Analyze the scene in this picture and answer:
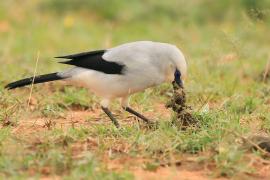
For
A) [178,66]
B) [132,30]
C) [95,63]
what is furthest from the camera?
[132,30]

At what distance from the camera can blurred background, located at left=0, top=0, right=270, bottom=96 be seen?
7828 mm

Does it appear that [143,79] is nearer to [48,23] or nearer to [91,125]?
[91,125]

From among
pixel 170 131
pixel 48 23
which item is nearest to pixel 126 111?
pixel 170 131

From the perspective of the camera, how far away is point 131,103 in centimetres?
628

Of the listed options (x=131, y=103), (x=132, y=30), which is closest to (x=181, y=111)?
(x=131, y=103)

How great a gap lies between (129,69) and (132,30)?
5936 mm

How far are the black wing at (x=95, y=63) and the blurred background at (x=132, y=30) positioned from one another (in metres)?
1.90

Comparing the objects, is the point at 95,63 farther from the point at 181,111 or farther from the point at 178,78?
the point at 181,111

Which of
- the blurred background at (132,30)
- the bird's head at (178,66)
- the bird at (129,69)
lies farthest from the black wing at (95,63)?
the blurred background at (132,30)

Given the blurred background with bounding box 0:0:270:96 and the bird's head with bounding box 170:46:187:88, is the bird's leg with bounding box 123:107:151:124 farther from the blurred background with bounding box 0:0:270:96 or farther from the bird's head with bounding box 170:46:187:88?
the blurred background with bounding box 0:0:270:96

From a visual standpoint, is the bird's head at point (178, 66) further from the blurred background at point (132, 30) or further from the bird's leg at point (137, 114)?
the blurred background at point (132, 30)

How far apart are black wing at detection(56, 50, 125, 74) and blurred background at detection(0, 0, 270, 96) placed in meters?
1.90

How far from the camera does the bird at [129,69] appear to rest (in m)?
5.09

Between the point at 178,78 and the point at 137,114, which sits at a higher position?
the point at 178,78
